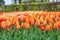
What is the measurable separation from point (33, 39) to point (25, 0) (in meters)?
29.9

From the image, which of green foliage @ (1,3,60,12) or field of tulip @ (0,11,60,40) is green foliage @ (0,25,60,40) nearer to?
field of tulip @ (0,11,60,40)

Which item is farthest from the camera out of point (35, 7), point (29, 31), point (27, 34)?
point (35, 7)

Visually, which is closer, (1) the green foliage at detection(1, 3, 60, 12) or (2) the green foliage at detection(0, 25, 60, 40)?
(2) the green foliage at detection(0, 25, 60, 40)

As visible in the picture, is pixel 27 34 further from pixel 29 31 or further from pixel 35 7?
pixel 35 7

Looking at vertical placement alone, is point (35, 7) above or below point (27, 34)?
below

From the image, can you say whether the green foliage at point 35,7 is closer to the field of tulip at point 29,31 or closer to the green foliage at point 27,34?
the field of tulip at point 29,31

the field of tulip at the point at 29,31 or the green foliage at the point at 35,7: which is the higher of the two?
the field of tulip at the point at 29,31

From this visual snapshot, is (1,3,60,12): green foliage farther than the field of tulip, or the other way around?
(1,3,60,12): green foliage

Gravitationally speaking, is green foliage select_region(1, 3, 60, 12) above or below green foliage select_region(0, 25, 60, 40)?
below

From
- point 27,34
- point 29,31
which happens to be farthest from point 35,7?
point 27,34

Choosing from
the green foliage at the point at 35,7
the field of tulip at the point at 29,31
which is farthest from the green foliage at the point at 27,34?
the green foliage at the point at 35,7

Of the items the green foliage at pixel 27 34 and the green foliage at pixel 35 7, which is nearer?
the green foliage at pixel 27 34

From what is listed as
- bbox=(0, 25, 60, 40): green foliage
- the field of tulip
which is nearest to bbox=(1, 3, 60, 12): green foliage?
the field of tulip

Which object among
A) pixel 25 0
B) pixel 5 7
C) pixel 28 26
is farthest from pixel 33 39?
pixel 25 0
